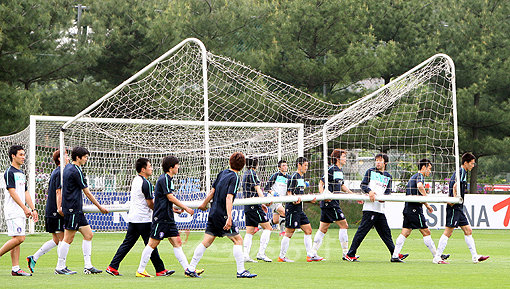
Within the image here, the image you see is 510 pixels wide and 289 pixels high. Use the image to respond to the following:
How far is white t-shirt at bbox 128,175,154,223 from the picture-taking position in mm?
12336

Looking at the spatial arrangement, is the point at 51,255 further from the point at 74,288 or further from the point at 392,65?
the point at 392,65

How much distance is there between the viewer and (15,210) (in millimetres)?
12383

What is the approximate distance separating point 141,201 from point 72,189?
112 centimetres

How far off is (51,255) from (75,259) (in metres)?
1.09

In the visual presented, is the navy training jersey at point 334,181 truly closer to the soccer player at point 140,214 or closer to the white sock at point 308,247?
the white sock at point 308,247

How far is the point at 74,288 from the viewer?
1035 centimetres

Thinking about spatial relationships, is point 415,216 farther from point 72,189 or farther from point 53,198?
point 53,198

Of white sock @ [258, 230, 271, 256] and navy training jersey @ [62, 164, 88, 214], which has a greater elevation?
navy training jersey @ [62, 164, 88, 214]

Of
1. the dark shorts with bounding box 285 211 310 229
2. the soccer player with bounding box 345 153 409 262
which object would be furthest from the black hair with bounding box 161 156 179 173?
the soccer player with bounding box 345 153 409 262

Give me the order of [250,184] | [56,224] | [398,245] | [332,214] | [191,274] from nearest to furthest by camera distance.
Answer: [191,274] < [56,224] < [398,245] < [332,214] < [250,184]

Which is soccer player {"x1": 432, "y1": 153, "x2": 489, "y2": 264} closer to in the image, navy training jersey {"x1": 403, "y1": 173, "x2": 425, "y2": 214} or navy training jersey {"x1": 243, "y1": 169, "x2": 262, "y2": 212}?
navy training jersey {"x1": 403, "y1": 173, "x2": 425, "y2": 214}

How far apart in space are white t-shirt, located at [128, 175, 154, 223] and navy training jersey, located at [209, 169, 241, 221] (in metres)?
1.07

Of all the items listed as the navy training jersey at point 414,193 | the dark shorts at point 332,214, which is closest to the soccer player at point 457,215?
the navy training jersey at point 414,193

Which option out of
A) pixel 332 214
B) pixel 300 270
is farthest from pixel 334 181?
pixel 300 270
